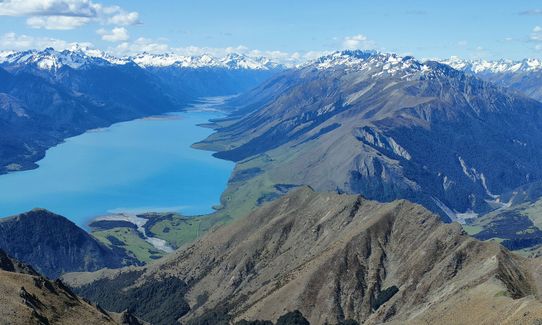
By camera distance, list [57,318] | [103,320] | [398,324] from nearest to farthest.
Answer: [57,318] < [103,320] < [398,324]

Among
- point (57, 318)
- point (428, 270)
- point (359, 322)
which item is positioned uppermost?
point (57, 318)

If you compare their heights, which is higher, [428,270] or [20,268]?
[20,268]

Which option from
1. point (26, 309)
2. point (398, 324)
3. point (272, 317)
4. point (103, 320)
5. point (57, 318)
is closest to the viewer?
point (26, 309)

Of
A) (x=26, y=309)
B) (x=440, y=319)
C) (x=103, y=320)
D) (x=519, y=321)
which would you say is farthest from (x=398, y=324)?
(x=26, y=309)

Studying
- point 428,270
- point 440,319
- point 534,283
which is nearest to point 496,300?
point 440,319

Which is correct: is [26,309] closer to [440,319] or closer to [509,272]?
[440,319]

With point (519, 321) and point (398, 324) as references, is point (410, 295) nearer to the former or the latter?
point (398, 324)

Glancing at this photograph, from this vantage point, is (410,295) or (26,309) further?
(410,295)
